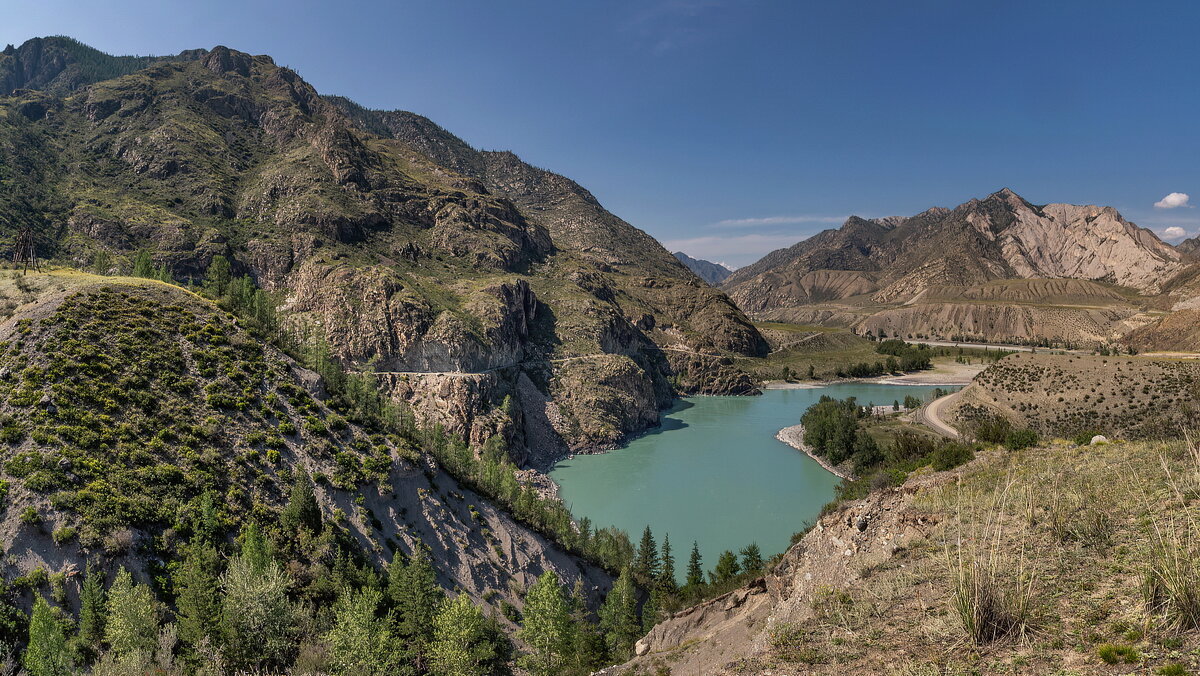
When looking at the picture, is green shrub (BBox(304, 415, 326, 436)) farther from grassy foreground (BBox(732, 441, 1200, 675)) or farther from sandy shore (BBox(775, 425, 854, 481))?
sandy shore (BBox(775, 425, 854, 481))

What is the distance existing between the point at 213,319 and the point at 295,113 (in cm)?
13944

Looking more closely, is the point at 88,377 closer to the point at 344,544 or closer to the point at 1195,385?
the point at 344,544

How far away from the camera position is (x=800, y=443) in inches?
3915

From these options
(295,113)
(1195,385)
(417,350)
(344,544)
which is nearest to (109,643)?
(344,544)

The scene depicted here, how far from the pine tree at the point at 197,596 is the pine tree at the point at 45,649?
4.33 metres

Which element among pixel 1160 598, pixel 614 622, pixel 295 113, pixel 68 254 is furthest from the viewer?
pixel 295 113

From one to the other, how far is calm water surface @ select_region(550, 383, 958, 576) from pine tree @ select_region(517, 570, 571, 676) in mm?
23924

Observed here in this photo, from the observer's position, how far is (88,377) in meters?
36.5

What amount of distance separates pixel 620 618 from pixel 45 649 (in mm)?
33594

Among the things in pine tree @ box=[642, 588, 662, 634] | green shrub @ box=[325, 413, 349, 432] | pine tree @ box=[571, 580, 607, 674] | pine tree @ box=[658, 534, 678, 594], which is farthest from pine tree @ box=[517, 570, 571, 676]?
green shrub @ box=[325, 413, 349, 432]

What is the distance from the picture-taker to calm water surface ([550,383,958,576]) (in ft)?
212

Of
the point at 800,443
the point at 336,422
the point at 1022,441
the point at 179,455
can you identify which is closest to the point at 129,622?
the point at 179,455

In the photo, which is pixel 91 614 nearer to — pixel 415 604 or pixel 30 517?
pixel 30 517

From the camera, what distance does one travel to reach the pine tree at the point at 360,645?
78.7 feet
